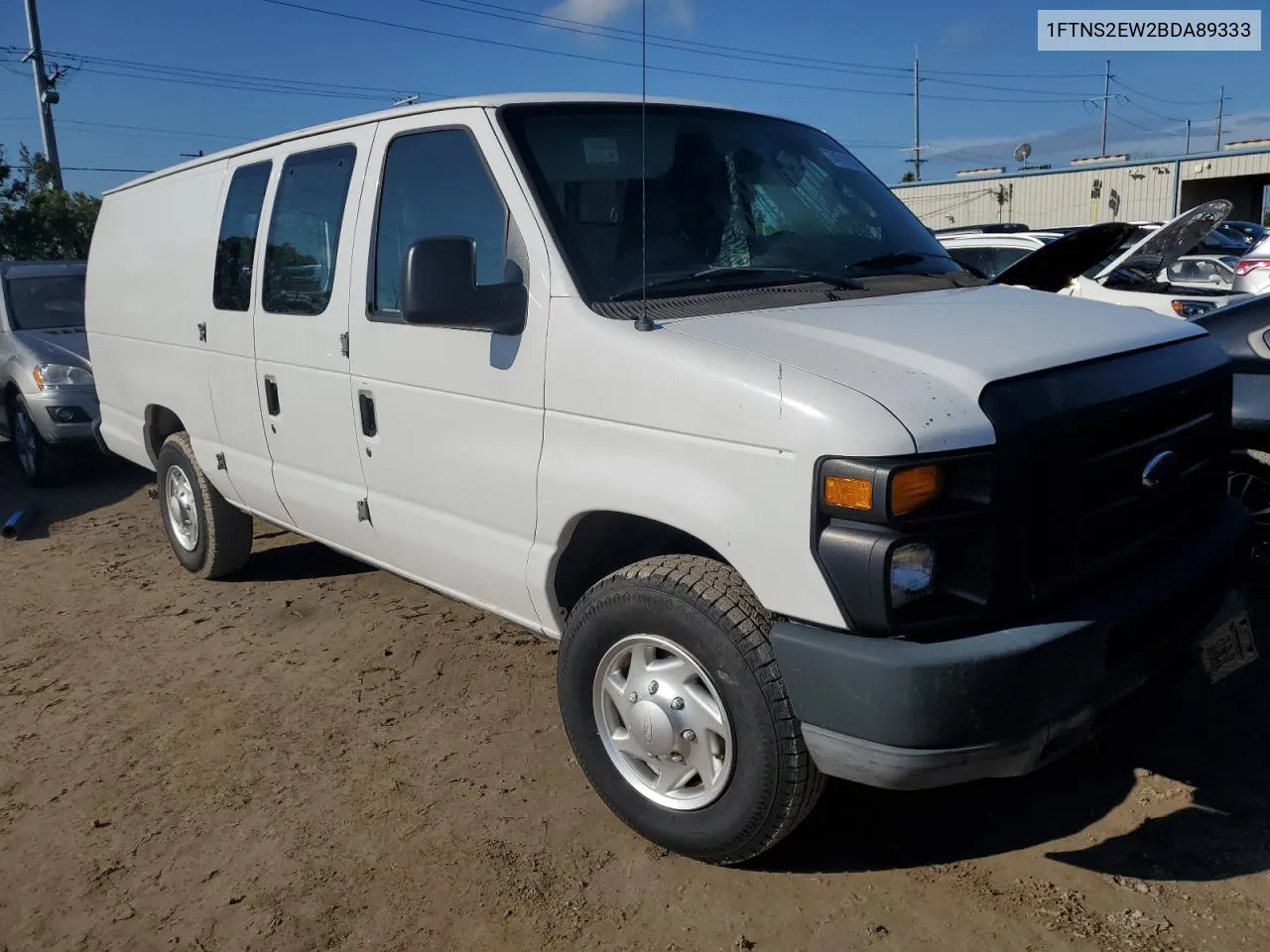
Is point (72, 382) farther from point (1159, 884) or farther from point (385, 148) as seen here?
point (1159, 884)

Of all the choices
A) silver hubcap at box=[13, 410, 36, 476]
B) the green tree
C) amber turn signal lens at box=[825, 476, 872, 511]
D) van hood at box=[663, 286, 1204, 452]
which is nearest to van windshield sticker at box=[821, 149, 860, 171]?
van hood at box=[663, 286, 1204, 452]

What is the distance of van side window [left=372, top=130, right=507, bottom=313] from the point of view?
3385mm

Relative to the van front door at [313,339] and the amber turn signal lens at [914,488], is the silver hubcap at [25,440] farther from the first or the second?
the amber turn signal lens at [914,488]

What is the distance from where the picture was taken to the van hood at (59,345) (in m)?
8.48

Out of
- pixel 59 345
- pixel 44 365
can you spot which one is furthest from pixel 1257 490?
pixel 59 345

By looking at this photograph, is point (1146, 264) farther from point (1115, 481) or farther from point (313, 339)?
point (313, 339)

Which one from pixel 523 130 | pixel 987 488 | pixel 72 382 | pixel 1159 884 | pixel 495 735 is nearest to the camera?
pixel 987 488

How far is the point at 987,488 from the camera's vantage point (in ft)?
7.93

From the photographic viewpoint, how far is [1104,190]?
37.1 meters

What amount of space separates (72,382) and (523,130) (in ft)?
21.3

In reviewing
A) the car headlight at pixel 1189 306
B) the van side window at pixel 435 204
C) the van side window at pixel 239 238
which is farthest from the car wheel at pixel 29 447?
the car headlight at pixel 1189 306

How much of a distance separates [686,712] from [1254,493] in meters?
3.35

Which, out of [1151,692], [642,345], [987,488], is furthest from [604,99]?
[1151,692]

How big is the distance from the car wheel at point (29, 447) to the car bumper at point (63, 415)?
6.1 inches
